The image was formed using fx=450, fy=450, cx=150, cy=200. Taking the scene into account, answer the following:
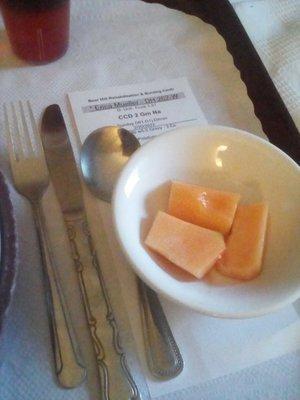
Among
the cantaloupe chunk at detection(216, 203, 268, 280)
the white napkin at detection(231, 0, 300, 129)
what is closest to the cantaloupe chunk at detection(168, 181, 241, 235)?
the cantaloupe chunk at detection(216, 203, 268, 280)

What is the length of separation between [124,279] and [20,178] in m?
0.17

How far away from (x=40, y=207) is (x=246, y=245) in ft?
0.75

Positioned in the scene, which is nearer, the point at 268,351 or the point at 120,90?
the point at 268,351

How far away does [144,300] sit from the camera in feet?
1.50

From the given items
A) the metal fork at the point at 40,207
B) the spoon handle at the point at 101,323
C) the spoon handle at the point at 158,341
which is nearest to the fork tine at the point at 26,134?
the metal fork at the point at 40,207

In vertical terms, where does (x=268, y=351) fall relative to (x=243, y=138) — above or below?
below

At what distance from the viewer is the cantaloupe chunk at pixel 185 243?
433 millimetres

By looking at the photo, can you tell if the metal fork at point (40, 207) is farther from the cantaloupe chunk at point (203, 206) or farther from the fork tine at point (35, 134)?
the cantaloupe chunk at point (203, 206)

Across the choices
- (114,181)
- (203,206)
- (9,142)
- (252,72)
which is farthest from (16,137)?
(252,72)

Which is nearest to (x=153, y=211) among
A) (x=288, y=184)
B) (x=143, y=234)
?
(x=143, y=234)

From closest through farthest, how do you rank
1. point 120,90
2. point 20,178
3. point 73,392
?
point 73,392
point 20,178
point 120,90

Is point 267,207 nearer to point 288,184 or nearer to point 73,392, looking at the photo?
point 288,184

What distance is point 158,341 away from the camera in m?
0.43

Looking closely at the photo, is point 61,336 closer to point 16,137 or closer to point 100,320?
point 100,320
